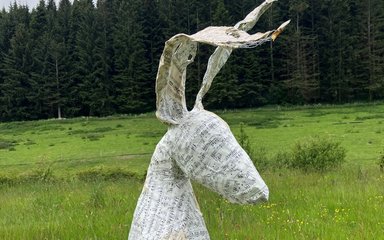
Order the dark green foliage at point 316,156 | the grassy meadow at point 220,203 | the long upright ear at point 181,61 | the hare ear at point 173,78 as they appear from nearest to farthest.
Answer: the long upright ear at point 181,61, the hare ear at point 173,78, the grassy meadow at point 220,203, the dark green foliage at point 316,156

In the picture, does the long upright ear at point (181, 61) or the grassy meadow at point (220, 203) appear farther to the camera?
the grassy meadow at point (220, 203)

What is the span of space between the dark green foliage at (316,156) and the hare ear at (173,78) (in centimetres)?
905

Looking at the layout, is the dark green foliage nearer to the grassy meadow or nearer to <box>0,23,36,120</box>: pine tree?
the grassy meadow

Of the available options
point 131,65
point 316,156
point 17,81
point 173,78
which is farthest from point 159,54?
point 173,78

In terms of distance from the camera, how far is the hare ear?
1.88 meters

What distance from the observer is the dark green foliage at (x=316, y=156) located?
10852 mm

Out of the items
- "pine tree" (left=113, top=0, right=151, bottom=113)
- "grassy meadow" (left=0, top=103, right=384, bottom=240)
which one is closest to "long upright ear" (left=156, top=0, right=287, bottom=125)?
"grassy meadow" (left=0, top=103, right=384, bottom=240)

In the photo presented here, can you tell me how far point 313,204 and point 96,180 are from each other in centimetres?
613

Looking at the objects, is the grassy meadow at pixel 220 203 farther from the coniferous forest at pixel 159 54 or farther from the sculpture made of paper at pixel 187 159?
the coniferous forest at pixel 159 54

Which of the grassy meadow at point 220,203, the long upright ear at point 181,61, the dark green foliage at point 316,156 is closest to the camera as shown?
the long upright ear at point 181,61

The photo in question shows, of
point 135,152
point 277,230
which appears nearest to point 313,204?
point 277,230

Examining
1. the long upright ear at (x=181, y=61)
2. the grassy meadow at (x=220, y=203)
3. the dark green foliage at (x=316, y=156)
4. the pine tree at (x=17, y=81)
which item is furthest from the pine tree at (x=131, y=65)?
the long upright ear at (x=181, y=61)

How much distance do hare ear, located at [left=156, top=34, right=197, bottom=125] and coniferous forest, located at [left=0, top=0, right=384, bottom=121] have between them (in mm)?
33345

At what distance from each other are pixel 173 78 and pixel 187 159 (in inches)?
12.9
